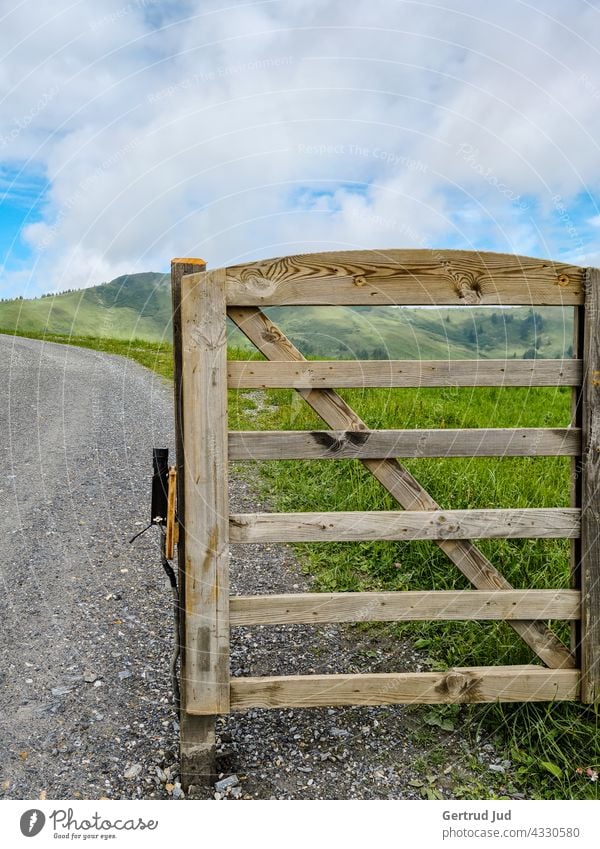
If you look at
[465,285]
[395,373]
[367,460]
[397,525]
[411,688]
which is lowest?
[411,688]

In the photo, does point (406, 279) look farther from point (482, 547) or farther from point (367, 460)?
point (482, 547)

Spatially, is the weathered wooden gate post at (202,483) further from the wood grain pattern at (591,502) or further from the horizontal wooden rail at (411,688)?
the wood grain pattern at (591,502)

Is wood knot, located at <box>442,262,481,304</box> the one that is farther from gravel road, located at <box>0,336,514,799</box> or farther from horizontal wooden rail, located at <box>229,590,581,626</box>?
gravel road, located at <box>0,336,514,799</box>

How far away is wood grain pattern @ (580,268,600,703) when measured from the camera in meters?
3.69

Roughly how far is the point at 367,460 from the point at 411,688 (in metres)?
1.42

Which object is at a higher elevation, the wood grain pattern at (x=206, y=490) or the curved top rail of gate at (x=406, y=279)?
the curved top rail of gate at (x=406, y=279)

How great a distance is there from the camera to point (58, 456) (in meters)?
11.0

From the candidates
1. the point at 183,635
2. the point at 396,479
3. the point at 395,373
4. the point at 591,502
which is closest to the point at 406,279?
the point at 395,373

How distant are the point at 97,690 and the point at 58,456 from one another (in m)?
7.01

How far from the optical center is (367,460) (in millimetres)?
3615

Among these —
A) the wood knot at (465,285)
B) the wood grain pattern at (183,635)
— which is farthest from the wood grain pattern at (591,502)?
the wood grain pattern at (183,635)

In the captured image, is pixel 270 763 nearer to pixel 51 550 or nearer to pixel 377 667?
pixel 377 667

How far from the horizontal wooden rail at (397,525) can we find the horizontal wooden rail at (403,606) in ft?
1.11

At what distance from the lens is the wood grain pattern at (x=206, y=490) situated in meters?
3.40
